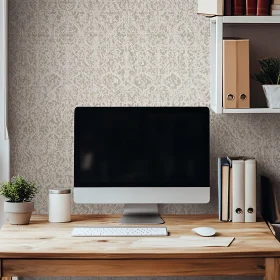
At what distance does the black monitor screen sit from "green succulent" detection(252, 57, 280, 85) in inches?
11.9

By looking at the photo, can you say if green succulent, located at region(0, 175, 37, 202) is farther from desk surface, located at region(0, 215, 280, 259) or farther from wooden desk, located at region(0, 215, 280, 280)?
wooden desk, located at region(0, 215, 280, 280)

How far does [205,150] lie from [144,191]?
339 mm

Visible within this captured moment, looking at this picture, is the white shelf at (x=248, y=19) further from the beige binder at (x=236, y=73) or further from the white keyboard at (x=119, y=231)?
the white keyboard at (x=119, y=231)

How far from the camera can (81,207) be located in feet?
9.71

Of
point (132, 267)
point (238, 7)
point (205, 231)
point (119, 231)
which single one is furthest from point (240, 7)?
point (132, 267)

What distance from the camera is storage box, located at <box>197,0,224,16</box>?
2.56m

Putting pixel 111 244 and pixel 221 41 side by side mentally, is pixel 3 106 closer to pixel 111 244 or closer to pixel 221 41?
pixel 111 244

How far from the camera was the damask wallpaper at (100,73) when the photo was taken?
2893 millimetres

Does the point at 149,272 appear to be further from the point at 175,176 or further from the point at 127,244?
the point at 175,176

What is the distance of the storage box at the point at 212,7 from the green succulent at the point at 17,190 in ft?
3.66

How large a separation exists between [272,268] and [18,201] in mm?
1152

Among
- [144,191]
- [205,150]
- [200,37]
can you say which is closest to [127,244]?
[144,191]

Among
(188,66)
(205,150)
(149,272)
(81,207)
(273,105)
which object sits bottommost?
(149,272)

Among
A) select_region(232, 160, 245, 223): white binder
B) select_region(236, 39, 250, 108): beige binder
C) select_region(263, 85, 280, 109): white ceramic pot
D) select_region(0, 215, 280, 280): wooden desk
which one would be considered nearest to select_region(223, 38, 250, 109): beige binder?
select_region(236, 39, 250, 108): beige binder
